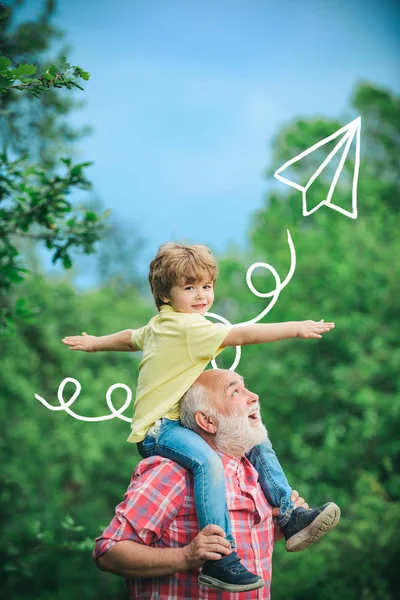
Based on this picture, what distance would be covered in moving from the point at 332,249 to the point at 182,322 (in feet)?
48.3

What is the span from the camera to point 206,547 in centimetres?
289

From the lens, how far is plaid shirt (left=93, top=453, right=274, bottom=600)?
10.0 feet

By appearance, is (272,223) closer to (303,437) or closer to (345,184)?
(345,184)

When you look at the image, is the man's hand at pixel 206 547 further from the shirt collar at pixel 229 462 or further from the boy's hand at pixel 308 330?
the boy's hand at pixel 308 330

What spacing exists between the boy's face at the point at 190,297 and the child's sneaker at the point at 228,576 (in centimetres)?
97

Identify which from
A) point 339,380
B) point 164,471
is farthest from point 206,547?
point 339,380

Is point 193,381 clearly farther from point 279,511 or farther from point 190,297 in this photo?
point 279,511

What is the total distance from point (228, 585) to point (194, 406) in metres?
0.70

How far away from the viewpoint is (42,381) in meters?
17.9

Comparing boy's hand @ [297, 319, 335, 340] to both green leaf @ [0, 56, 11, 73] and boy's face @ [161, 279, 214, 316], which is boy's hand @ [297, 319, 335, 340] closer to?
boy's face @ [161, 279, 214, 316]

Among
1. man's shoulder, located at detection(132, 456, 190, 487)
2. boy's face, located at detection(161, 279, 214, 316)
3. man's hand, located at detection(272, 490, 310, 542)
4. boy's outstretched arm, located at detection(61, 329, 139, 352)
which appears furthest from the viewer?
boy's outstretched arm, located at detection(61, 329, 139, 352)

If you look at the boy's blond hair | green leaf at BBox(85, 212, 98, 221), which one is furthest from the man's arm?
green leaf at BBox(85, 212, 98, 221)

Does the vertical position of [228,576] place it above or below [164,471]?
below

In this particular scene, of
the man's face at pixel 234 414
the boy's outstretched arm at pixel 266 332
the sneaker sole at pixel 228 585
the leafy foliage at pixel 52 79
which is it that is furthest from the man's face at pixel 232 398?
the leafy foliage at pixel 52 79
